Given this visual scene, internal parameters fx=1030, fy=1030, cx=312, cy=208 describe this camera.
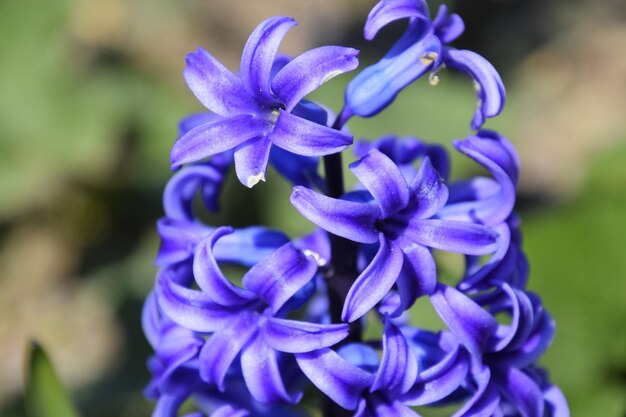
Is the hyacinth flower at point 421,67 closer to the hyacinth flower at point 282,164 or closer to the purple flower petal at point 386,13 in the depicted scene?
the purple flower petal at point 386,13

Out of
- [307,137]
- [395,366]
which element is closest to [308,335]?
[395,366]

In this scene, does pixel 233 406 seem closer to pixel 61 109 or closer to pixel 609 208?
pixel 609 208

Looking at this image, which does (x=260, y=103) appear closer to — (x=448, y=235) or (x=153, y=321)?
(x=448, y=235)

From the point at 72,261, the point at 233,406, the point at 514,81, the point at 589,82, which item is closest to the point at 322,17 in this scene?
the point at 514,81

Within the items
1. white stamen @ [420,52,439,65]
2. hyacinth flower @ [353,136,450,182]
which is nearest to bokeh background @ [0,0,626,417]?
hyacinth flower @ [353,136,450,182]

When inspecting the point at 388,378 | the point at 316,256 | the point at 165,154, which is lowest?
the point at 165,154

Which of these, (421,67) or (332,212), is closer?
(332,212)

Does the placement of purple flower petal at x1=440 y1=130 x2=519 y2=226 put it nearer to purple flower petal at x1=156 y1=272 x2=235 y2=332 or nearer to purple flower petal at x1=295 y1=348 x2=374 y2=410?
purple flower petal at x1=295 y1=348 x2=374 y2=410
